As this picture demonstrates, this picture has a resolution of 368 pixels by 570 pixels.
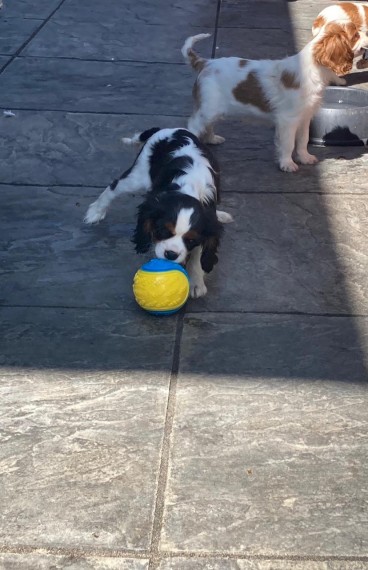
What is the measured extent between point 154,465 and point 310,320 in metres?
1.56

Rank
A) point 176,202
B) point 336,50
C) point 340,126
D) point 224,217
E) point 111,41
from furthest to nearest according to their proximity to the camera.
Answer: point 111,41, point 340,126, point 336,50, point 224,217, point 176,202

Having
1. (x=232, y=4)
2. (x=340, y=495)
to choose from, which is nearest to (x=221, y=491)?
(x=340, y=495)

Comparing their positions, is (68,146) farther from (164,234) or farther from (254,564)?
(254,564)

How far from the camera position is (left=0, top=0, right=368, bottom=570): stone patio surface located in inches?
134

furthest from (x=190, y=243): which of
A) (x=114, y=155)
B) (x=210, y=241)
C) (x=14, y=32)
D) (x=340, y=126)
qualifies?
(x=14, y=32)

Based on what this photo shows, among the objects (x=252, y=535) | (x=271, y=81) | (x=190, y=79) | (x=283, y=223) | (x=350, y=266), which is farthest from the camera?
(x=190, y=79)

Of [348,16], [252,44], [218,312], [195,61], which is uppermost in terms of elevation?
[348,16]

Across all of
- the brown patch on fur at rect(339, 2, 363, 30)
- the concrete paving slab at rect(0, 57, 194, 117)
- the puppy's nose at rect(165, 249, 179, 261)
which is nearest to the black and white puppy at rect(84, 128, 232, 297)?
the puppy's nose at rect(165, 249, 179, 261)

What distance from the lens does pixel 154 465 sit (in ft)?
12.4

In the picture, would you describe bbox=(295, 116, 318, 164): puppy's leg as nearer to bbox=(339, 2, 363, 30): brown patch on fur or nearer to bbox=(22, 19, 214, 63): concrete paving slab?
bbox=(339, 2, 363, 30): brown patch on fur

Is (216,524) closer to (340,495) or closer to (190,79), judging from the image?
(340,495)

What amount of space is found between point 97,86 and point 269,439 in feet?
18.4

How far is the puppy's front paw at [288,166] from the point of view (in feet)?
22.8

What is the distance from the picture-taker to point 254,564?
10.6 ft
